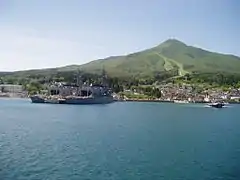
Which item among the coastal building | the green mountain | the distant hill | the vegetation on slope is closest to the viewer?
the coastal building

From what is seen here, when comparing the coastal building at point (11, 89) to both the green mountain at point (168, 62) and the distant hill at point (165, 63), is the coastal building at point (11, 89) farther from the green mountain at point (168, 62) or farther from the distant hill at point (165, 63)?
the green mountain at point (168, 62)

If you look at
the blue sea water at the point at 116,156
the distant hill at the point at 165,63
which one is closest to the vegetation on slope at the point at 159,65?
the distant hill at the point at 165,63

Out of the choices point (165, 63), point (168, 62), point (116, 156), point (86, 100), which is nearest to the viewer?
point (116, 156)

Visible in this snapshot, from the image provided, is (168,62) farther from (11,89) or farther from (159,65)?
(11,89)

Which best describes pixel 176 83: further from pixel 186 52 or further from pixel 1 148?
pixel 1 148

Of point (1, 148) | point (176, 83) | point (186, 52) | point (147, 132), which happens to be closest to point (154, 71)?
point (176, 83)

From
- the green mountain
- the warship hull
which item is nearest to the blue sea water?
the warship hull

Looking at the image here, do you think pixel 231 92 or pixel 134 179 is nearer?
pixel 134 179

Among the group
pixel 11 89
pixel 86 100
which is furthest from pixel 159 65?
pixel 86 100

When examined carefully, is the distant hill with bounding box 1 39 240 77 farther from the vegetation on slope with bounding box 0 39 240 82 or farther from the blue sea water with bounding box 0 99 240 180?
the blue sea water with bounding box 0 99 240 180
